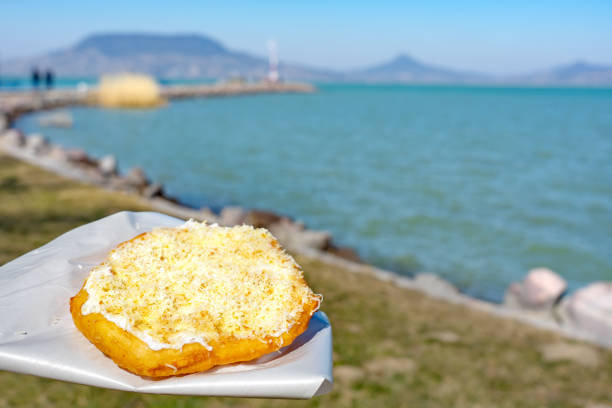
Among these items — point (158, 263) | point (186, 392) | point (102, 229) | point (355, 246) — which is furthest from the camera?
point (355, 246)

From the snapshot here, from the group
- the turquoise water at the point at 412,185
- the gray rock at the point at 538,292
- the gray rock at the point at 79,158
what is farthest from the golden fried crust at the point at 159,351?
the gray rock at the point at 79,158

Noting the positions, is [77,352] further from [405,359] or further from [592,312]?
[592,312]

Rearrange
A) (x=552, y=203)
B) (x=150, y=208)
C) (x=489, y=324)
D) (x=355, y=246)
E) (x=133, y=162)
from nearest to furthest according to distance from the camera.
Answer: (x=489, y=324) → (x=150, y=208) → (x=355, y=246) → (x=552, y=203) → (x=133, y=162)

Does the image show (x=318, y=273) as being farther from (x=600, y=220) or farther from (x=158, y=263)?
(x=600, y=220)

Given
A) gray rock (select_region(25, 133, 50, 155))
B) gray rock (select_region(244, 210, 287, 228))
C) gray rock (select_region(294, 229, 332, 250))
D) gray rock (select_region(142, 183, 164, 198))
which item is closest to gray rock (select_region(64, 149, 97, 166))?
gray rock (select_region(25, 133, 50, 155))

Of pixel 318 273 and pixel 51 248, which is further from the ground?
pixel 51 248

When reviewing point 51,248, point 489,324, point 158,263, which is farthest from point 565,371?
point 51,248

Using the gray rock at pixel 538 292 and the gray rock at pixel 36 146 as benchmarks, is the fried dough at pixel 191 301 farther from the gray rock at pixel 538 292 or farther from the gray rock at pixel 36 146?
the gray rock at pixel 36 146
